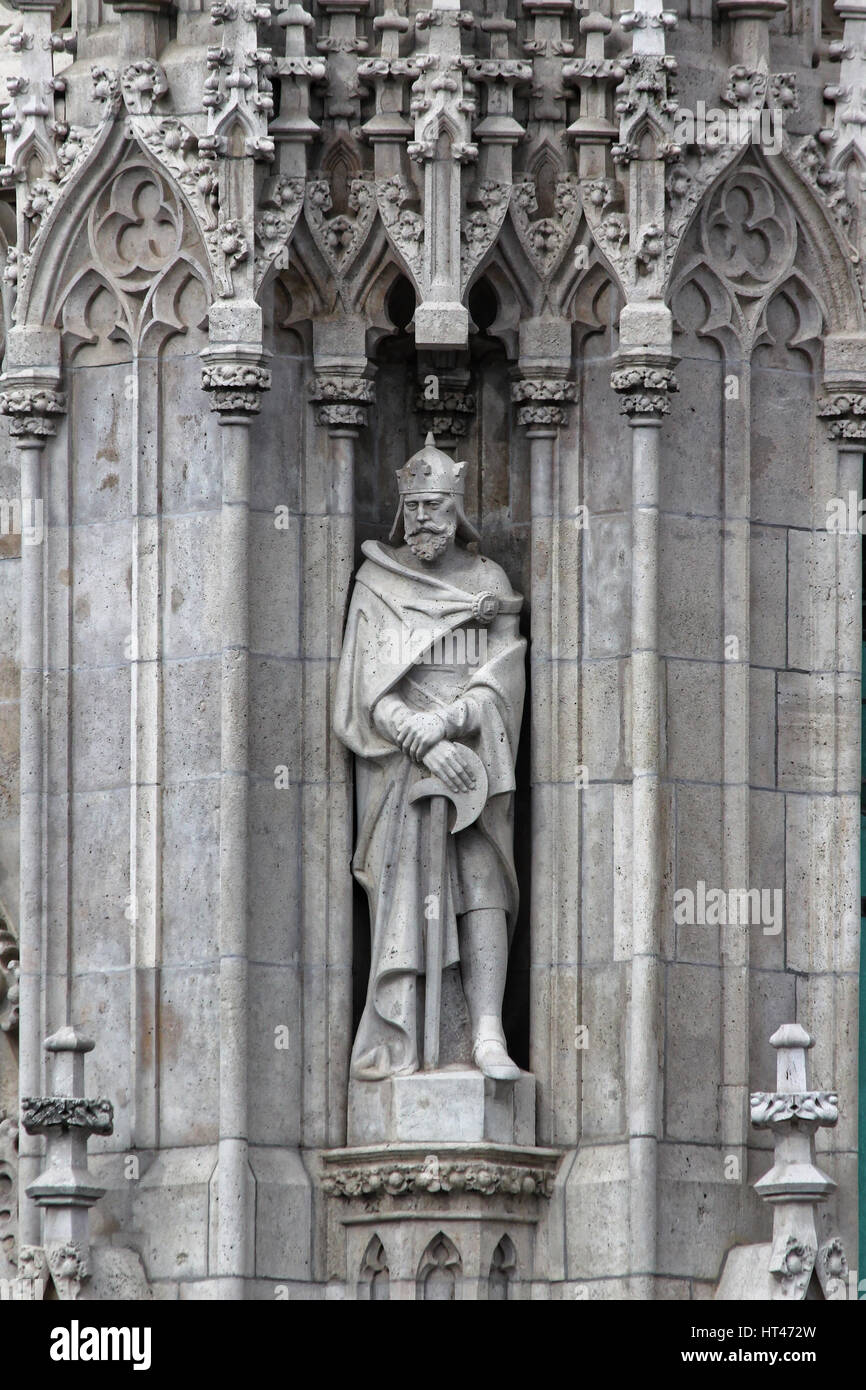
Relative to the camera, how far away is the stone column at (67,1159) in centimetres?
3098

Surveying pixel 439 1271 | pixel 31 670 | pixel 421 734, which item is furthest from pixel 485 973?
pixel 31 670

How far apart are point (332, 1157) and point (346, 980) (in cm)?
102

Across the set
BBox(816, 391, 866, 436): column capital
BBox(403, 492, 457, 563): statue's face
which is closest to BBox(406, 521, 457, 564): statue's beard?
BBox(403, 492, 457, 563): statue's face

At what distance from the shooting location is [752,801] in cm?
3225

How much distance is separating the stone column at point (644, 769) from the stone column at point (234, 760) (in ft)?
6.91

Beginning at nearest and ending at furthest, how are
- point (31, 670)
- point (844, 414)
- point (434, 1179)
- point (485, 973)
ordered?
point (434, 1179) → point (485, 973) → point (31, 670) → point (844, 414)

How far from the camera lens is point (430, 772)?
31.8m

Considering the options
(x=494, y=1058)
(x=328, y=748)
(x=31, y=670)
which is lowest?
(x=494, y=1058)

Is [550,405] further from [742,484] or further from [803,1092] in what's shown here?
[803,1092]

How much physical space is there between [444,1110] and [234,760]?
2.28 metres

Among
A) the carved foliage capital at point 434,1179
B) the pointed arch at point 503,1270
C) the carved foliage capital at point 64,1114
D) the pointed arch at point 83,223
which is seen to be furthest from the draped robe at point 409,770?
the pointed arch at point 83,223

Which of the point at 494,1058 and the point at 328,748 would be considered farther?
the point at 328,748

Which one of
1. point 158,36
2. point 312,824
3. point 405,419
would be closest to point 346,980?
point 312,824

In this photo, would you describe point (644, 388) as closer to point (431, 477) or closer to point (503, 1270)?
point (431, 477)
